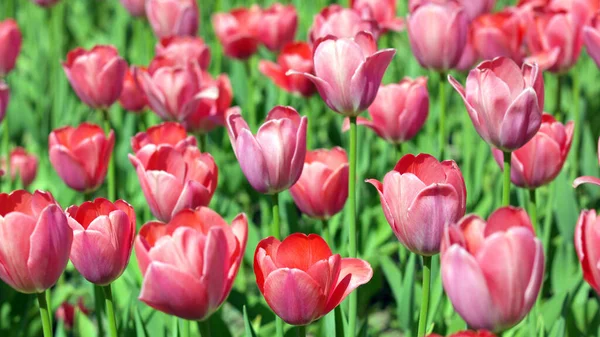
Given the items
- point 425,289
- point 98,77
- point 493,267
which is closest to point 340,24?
point 98,77

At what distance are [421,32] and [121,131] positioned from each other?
4.04 feet

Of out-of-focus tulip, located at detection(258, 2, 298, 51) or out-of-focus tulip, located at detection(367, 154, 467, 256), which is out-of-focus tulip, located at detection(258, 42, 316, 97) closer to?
out-of-focus tulip, located at detection(258, 2, 298, 51)

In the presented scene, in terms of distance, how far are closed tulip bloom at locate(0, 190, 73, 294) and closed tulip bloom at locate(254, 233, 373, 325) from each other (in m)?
0.22

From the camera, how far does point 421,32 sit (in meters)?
1.70

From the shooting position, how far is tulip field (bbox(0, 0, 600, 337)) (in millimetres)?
930

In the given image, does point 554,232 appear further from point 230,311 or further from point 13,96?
point 13,96

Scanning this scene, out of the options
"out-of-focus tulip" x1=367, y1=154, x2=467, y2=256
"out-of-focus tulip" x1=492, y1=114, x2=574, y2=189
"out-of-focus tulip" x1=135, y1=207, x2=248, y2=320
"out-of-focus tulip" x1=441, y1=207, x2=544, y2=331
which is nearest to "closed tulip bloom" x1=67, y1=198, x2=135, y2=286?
"out-of-focus tulip" x1=135, y1=207, x2=248, y2=320

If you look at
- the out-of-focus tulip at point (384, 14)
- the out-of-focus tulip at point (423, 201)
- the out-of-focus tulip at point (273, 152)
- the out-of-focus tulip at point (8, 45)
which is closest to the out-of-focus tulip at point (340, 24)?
the out-of-focus tulip at point (384, 14)

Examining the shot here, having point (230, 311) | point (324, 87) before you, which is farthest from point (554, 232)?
point (324, 87)

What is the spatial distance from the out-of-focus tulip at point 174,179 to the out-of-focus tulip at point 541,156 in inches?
17.5

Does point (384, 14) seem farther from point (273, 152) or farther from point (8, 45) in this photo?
point (273, 152)

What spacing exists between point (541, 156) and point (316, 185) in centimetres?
35

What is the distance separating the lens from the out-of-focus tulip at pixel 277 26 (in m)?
2.43

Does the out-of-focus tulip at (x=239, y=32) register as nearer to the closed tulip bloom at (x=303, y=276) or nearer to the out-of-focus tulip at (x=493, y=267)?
the closed tulip bloom at (x=303, y=276)
